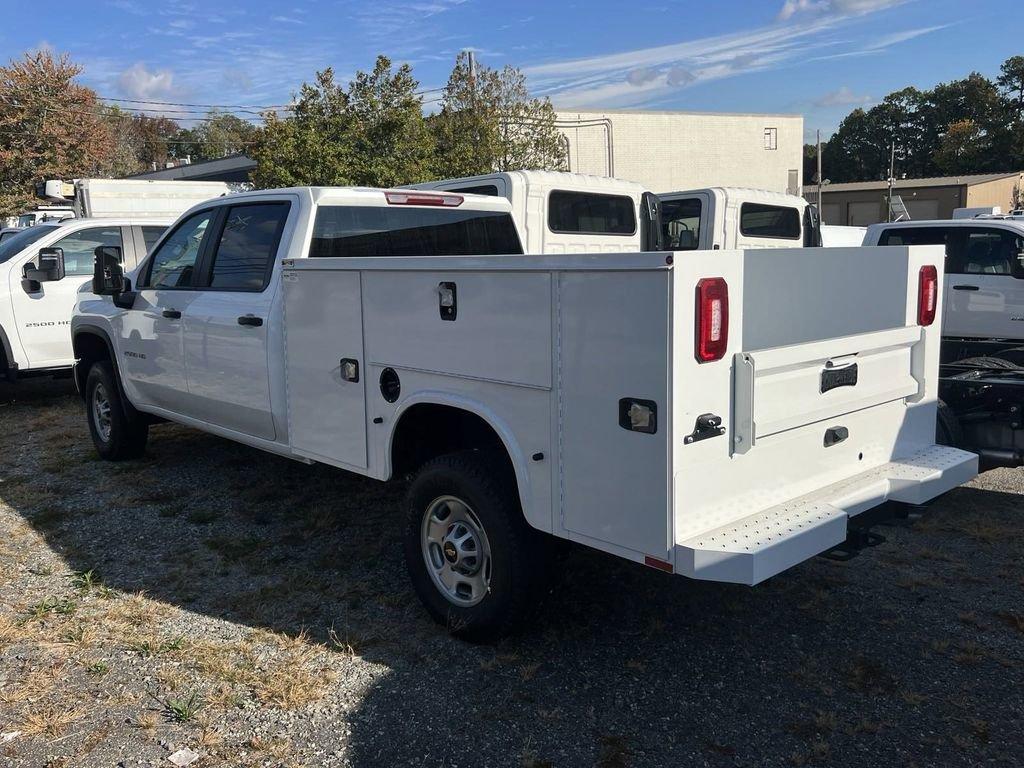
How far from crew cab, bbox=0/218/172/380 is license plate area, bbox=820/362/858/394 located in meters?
7.95

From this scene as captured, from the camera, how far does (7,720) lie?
3492 millimetres

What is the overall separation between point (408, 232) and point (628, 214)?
410 centimetres

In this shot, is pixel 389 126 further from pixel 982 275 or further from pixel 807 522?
pixel 807 522

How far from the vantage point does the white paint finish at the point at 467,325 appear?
132 inches

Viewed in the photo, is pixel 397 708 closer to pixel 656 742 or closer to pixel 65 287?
pixel 656 742

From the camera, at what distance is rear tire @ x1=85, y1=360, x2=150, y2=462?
6934 millimetres

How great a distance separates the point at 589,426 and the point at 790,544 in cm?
82

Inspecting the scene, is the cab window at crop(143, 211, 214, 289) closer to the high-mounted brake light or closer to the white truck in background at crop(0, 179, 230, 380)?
the high-mounted brake light

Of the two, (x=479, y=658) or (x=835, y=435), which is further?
(x=479, y=658)

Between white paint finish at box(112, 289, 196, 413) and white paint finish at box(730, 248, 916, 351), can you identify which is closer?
white paint finish at box(730, 248, 916, 351)

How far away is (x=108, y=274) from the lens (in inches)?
243

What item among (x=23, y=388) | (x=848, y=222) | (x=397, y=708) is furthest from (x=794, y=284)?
(x=848, y=222)

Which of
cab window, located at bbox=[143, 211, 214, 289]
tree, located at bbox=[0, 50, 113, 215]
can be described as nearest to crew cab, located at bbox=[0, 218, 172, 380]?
cab window, located at bbox=[143, 211, 214, 289]

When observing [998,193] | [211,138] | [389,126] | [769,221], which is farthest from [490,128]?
[211,138]
